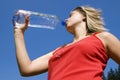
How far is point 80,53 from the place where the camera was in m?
5.32

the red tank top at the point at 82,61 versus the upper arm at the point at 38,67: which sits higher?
the red tank top at the point at 82,61

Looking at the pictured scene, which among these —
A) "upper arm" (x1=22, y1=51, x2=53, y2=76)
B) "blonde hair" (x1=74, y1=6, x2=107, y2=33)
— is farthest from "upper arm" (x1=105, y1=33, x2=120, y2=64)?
"upper arm" (x1=22, y1=51, x2=53, y2=76)

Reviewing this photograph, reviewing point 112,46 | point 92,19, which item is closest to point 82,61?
point 112,46

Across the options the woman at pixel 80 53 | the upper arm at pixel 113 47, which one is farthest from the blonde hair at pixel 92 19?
the upper arm at pixel 113 47

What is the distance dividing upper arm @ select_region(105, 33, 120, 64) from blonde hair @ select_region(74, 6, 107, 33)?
237 mm

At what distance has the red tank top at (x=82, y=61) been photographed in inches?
205

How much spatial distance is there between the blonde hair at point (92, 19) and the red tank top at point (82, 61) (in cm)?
21

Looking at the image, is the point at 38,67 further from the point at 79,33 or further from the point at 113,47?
the point at 113,47

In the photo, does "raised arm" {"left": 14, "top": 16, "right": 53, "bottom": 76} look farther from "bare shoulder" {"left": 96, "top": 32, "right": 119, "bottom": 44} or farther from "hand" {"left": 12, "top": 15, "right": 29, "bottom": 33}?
"bare shoulder" {"left": 96, "top": 32, "right": 119, "bottom": 44}

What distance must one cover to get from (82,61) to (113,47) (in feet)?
1.40

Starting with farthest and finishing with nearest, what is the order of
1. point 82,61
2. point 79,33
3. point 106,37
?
point 79,33 < point 106,37 < point 82,61

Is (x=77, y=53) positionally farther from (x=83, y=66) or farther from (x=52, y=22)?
(x=52, y=22)

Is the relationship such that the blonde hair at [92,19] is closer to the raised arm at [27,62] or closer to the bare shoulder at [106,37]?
the bare shoulder at [106,37]

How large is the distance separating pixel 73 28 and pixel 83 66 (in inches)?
30.6
